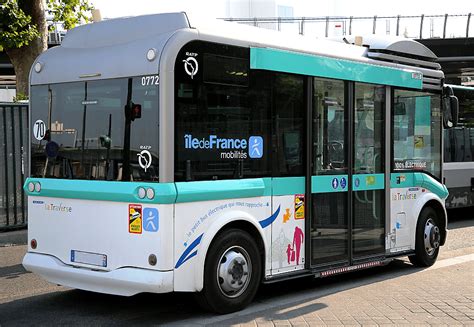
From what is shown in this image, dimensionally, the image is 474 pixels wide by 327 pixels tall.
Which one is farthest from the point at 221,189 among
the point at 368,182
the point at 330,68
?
the point at 368,182

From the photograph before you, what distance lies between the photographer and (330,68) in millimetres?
7266

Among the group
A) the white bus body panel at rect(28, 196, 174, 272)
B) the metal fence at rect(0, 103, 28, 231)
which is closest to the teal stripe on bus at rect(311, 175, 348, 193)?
the white bus body panel at rect(28, 196, 174, 272)

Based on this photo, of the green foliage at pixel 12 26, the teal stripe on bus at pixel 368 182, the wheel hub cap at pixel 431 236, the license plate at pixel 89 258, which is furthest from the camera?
the green foliage at pixel 12 26

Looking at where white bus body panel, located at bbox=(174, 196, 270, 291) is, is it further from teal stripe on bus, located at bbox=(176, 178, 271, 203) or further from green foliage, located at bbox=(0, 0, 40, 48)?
green foliage, located at bbox=(0, 0, 40, 48)

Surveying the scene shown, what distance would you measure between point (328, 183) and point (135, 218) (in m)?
2.52

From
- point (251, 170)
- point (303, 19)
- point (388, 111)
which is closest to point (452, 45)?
point (303, 19)

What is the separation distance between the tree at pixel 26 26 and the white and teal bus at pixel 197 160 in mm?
6329

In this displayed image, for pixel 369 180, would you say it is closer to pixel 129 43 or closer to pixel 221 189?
pixel 221 189

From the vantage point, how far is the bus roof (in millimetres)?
5777

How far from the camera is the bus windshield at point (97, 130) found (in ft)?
18.6

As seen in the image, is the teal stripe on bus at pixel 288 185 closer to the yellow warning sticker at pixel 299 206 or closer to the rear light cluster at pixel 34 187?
the yellow warning sticker at pixel 299 206

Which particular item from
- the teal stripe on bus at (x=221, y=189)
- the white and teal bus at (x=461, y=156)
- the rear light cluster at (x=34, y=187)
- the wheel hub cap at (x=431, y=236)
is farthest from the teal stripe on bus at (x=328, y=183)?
the white and teal bus at (x=461, y=156)

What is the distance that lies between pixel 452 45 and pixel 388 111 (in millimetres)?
26778

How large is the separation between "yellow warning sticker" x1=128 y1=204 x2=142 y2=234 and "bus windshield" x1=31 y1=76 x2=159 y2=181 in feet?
0.85
